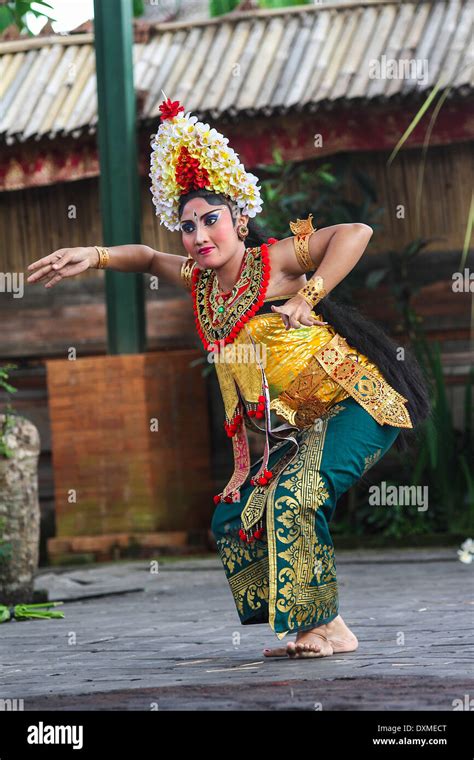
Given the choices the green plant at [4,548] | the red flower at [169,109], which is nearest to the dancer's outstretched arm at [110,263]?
the red flower at [169,109]

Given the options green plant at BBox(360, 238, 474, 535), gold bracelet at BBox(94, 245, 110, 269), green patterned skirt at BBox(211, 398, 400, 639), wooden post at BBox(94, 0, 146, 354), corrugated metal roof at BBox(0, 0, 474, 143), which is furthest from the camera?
corrugated metal roof at BBox(0, 0, 474, 143)

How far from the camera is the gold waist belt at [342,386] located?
4605mm

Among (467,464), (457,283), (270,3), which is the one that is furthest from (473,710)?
(270,3)

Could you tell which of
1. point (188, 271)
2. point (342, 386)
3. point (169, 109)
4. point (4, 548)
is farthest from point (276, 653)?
point (4, 548)

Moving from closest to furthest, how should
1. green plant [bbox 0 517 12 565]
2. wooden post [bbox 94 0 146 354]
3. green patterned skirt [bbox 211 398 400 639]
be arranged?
green patterned skirt [bbox 211 398 400 639] → green plant [bbox 0 517 12 565] → wooden post [bbox 94 0 146 354]

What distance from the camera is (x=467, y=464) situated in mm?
9305

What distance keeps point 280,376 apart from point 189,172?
750 mm

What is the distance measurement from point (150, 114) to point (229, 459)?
257 centimetres

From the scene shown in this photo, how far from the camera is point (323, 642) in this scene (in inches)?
177

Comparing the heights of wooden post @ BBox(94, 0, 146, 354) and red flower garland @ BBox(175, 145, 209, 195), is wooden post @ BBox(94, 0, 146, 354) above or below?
above

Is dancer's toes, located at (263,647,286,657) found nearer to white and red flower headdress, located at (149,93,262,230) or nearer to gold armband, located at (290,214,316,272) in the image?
gold armband, located at (290,214,316,272)

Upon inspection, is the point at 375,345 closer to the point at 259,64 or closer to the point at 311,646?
the point at 311,646

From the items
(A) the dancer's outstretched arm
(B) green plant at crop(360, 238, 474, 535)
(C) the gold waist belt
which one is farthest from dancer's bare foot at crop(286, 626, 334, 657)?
(B) green plant at crop(360, 238, 474, 535)

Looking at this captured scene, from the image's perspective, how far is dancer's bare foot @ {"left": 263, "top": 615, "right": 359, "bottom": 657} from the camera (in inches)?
175
